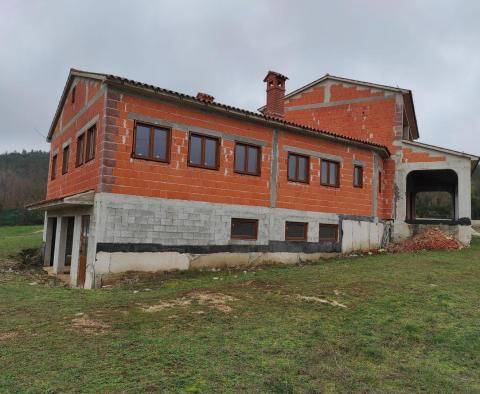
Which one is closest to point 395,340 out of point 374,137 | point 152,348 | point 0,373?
point 152,348

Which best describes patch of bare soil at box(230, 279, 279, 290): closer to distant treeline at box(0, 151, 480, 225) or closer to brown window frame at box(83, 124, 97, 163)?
brown window frame at box(83, 124, 97, 163)

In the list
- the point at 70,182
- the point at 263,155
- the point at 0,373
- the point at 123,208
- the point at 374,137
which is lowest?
the point at 0,373

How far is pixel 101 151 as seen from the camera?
11.1 meters

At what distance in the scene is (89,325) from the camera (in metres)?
6.66

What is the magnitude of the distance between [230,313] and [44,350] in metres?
3.20

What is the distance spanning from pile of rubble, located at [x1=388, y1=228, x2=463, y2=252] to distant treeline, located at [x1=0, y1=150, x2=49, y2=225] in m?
35.4

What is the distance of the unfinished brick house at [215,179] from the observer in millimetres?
11320

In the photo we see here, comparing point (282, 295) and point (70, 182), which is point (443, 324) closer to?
point (282, 295)

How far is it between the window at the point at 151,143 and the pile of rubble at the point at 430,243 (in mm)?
11896

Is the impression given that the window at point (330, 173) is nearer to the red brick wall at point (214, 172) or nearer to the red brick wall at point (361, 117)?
the red brick wall at point (214, 172)

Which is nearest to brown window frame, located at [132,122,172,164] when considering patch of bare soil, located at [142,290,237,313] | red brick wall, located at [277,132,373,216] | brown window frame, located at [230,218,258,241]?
brown window frame, located at [230,218,258,241]

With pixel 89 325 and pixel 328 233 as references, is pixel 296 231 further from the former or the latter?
pixel 89 325

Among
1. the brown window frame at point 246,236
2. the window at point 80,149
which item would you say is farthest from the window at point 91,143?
the brown window frame at point 246,236

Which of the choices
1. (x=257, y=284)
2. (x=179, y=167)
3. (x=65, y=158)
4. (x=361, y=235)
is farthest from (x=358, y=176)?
(x=65, y=158)
